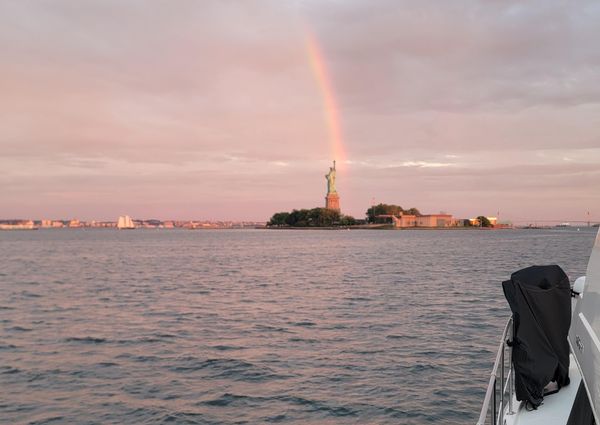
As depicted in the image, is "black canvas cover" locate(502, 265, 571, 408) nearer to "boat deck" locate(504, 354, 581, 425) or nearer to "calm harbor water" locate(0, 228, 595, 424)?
"boat deck" locate(504, 354, 581, 425)

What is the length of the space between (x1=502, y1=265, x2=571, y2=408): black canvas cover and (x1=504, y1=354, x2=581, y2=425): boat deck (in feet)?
0.44

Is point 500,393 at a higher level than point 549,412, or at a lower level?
higher

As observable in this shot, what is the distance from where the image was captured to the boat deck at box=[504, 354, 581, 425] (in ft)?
21.7

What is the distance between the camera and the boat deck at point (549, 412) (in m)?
6.61

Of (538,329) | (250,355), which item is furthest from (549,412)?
(250,355)

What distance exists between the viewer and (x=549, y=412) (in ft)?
22.2

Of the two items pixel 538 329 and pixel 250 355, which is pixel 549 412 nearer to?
pixel 538 329

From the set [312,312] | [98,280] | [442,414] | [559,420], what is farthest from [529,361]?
[98,280]

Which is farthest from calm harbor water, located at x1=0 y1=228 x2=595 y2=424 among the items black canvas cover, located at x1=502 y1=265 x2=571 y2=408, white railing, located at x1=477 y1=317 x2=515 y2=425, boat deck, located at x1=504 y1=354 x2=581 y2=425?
black canvas cover, located at x1=502 y1=265 x2=571 y2=408

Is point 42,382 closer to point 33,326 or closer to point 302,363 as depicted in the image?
point 302,363

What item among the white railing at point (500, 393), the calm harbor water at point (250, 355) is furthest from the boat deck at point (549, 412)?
the calm harbor water at point (250, 355)

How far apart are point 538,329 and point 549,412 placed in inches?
39.4

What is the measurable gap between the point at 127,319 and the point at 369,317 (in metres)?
11.4

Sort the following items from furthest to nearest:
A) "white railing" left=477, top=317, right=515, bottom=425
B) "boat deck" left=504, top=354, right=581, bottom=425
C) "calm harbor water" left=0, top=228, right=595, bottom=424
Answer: "calm harbor water" left=0, top=228, right=595, bottom=424 < "boat deck" left=504, top=354, right=581, bottom=425 < "white railing" left=477, top=317, right=515, bottom=425
